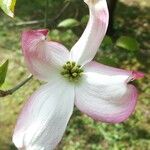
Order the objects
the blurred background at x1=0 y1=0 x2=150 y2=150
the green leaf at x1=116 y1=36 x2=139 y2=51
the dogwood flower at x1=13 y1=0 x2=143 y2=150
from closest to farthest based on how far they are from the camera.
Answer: the dogwood flower at x1=13 y1=0 x2=143 y2=150 < the green leaf at x1=116 y1=36 x2=139 y2=51 < the blurred background at x1=0 y1=0 x2=150 y2=150

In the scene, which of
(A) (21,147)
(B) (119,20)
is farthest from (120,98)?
(B) (119,20)

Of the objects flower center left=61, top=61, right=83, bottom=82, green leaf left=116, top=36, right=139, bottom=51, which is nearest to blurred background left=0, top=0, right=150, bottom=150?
green leaf left=116, top=36, right=139, bottom=51

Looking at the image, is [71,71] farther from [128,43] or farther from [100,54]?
[100,54]

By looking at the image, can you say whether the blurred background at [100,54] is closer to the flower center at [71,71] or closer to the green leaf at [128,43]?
the green leaf at [128,43]

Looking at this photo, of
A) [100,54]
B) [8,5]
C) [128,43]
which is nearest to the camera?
[8,5]

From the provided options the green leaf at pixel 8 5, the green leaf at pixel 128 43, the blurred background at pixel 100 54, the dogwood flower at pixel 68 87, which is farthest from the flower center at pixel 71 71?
the blurred background at pixel 100 54

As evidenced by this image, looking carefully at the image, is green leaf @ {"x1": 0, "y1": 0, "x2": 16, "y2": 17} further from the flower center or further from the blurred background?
the blurred background

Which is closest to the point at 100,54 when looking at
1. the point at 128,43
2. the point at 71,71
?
the point at 128,43
